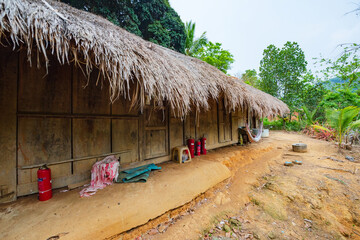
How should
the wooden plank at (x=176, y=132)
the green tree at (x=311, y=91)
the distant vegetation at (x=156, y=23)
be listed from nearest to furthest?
the wooden plank at (x=176, y=132) → the distant vegetation at (x=156, y=23) → the green tree at (x=311, y=91)

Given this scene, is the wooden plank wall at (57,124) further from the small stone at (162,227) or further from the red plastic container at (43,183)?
the small stone at (162,227)

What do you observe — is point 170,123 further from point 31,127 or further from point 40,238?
point 40,238

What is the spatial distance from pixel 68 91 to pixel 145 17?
27.7 feet

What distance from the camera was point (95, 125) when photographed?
86.5 inches

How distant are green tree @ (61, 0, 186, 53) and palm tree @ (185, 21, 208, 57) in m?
1.54

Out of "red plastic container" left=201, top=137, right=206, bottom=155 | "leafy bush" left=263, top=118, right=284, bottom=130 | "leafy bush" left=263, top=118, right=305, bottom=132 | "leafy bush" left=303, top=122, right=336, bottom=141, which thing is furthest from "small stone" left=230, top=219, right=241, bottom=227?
"leafy bush" left=263, top=118, right=284, bottom=130

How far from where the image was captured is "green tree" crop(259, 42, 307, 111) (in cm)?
928

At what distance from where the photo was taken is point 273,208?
2.43 m

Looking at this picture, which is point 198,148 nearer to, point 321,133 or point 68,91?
point 68,91

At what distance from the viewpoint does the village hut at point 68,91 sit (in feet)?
4.36

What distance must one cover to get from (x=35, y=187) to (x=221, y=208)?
264 centimetres

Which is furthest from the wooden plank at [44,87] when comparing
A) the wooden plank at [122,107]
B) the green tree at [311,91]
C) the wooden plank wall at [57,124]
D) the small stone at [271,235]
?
the green tree at [311,91]

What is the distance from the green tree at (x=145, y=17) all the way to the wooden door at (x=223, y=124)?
5.90 meters

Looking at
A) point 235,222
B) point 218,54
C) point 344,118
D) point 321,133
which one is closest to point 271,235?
point 235,222
